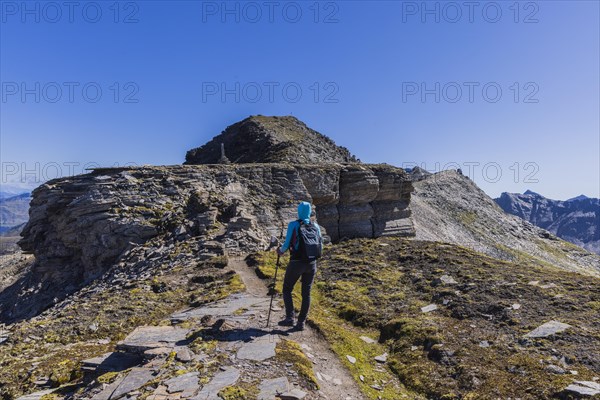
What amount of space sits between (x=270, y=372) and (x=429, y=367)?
4641 mm

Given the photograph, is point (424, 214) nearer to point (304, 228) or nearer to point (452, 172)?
point (452, 172)

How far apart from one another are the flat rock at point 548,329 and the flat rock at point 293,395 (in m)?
7.67

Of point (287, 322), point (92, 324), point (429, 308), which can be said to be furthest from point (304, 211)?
point (92, 324)

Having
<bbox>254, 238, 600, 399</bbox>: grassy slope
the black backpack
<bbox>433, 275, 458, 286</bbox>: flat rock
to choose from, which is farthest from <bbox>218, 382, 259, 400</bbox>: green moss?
<bbox>433, 275, 458, 286</bbox>: flat rock

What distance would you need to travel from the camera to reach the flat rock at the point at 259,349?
9500 mm

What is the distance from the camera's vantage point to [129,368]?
31.4ft

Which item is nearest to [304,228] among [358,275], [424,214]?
[358,275]

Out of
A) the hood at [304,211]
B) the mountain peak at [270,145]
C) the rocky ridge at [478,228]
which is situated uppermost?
the mountain peak at [270,145]

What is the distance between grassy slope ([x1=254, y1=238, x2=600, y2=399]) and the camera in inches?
367

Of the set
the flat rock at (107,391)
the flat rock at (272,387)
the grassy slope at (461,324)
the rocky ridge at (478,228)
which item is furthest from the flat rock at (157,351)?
the rocky ridge at (478,228)

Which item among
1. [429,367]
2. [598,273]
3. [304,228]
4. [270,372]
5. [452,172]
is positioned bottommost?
[598,273]

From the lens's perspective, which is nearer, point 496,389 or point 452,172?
point 496,389

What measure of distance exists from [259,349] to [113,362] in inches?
163

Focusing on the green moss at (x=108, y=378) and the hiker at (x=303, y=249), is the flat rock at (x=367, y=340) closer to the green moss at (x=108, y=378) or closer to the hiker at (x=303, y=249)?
the hiker at (x=303, y=249)
